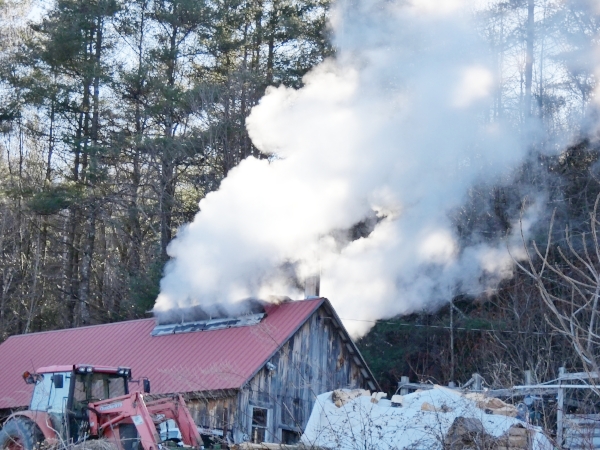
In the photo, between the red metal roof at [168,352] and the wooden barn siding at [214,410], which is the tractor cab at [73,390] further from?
the red metal roof at [168,352]

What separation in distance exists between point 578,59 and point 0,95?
85.1 ft

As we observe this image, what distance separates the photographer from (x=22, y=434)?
14.2 meters

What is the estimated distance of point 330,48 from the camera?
3066 cm

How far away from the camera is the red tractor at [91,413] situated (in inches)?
536

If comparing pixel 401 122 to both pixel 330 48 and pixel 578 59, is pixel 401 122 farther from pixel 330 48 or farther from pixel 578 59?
pixel 330 48

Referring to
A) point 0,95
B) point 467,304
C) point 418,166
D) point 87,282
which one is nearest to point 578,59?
point 418,166

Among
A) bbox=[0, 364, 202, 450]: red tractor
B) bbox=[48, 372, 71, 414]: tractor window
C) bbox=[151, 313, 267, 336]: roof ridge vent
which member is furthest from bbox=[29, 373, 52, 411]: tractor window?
bbox=[151, 313, 267, 336]: roof ridge vent

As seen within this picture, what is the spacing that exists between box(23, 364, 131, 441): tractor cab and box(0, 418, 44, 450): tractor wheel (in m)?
0.32

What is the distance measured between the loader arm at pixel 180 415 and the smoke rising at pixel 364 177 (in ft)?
26.7

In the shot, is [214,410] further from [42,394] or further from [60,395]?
[60,395]

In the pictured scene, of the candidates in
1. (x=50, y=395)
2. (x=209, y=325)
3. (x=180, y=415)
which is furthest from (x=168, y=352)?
(x=180, y=415)

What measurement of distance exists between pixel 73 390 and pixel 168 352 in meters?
8.27

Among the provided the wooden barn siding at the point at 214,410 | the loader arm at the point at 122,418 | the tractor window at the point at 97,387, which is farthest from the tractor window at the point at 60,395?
the wooden barn siding at the point at 214,410

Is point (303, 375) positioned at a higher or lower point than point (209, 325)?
lower
